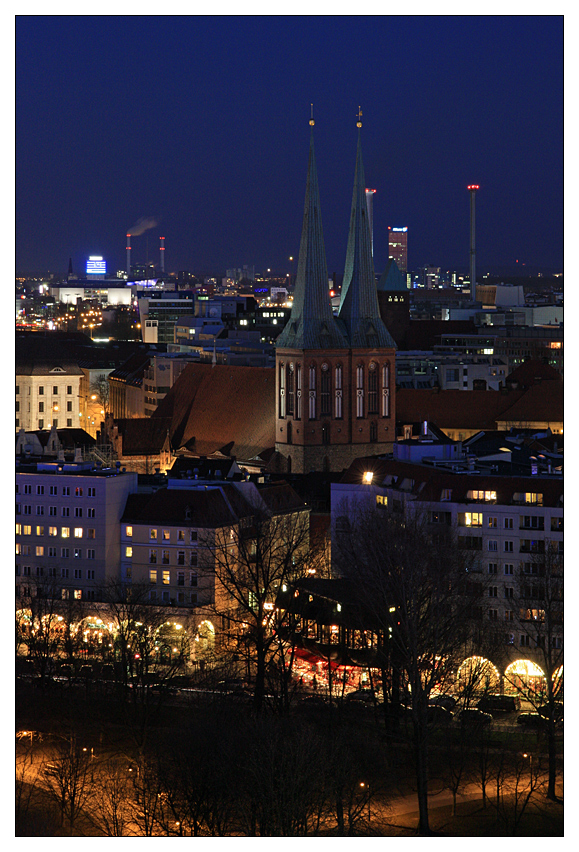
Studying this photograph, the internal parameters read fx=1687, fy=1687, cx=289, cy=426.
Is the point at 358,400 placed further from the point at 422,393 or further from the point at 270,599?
the point at 270,599

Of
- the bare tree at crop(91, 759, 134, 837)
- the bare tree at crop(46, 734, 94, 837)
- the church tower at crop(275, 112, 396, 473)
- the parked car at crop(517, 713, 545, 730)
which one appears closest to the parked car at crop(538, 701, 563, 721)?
the parked car at crop(517, 713, 545, 730)

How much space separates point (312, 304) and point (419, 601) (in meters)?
41.8

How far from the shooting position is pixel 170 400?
4156 inches

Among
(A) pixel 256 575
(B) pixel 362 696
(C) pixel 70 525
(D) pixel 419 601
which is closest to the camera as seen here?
(D) pixel 419 601

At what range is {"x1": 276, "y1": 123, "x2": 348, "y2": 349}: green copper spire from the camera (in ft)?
288

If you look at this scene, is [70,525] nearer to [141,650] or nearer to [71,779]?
[141,650]

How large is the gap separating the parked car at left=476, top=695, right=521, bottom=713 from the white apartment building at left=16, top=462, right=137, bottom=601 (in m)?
17.4

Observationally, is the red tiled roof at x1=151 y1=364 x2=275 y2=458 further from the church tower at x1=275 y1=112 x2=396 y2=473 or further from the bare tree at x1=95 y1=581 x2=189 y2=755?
the bare tree at x1=95 y1=581 x2=189 y2=755

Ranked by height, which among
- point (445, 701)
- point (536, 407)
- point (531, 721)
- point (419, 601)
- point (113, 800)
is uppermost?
point (536, 407)

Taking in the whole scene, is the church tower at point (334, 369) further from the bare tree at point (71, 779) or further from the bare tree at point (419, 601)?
the bare tree at point (71, 779)

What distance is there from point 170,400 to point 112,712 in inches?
2149

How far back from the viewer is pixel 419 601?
163 ft

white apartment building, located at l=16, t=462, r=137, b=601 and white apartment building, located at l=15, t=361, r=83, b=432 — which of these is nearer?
white apartment building, located at l=16, t=462, r=137, b=601

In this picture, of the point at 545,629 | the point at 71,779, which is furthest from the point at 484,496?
the point at 71,779
